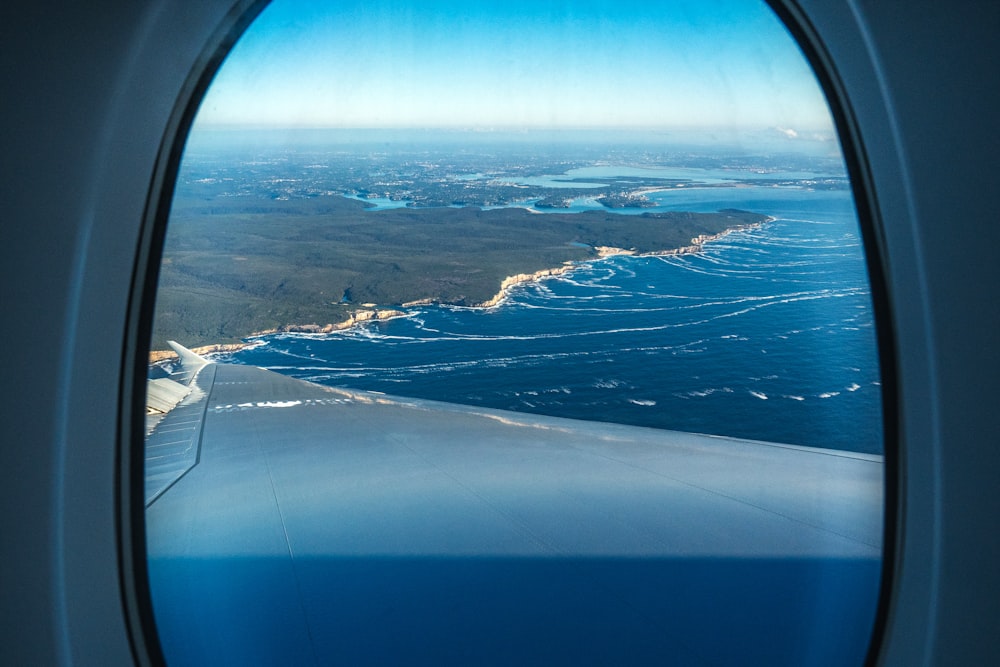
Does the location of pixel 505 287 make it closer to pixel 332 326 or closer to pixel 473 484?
pixel 332 326

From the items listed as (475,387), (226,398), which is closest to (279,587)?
(226,398)

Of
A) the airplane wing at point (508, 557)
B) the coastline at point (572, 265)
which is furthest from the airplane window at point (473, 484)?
the coastline at point (572, 265)

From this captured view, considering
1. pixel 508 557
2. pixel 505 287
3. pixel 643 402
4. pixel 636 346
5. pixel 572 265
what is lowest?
→ pixel 643 402

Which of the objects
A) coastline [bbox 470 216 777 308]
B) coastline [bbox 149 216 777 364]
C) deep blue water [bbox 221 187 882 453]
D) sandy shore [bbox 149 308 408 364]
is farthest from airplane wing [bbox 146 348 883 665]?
coastline [bbox 470 216 777 308]

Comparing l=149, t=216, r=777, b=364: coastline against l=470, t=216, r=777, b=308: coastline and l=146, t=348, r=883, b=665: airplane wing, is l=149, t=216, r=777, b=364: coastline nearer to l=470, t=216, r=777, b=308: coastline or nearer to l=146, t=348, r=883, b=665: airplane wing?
l=470, t=216, r=777, b=308: coastline

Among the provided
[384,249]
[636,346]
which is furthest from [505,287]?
[384,249]

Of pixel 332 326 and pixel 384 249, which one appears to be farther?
pixel 384 249
